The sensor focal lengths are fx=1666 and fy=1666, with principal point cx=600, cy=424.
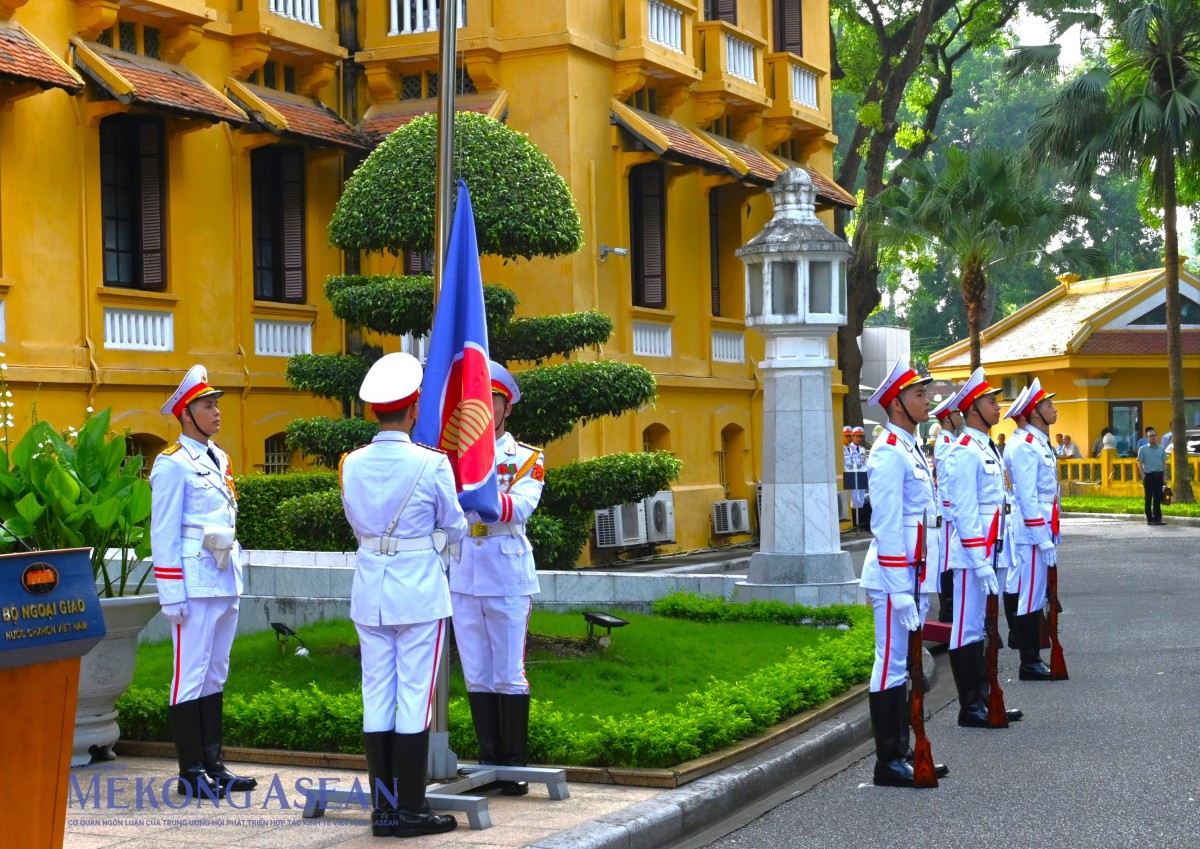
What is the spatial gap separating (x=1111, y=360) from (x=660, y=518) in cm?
2422

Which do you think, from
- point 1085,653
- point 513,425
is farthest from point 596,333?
point 1085,653

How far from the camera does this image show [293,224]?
20703 millimetres

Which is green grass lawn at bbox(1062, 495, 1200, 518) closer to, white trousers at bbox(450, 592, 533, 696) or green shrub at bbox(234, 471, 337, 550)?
green shrub at bbox(234, 471, 337, 550)

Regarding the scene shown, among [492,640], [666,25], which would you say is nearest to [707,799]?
[492,640]

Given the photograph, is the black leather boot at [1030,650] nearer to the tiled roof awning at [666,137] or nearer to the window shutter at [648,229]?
the tiled roof awning at [666,137]

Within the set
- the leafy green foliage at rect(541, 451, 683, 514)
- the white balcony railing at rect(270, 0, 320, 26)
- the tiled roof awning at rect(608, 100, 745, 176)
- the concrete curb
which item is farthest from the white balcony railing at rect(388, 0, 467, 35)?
the concrete curb

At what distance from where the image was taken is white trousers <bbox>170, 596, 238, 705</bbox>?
27.1 feet

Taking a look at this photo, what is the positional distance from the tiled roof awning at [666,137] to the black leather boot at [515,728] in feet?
47.4

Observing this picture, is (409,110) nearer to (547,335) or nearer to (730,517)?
(547,335)

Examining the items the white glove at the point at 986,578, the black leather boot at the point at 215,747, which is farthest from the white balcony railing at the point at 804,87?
the black leather boot at the point at 215,747

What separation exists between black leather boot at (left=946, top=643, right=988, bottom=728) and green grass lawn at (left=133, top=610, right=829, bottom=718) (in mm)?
1520

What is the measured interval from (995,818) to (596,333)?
829 cm

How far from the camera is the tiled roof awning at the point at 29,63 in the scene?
15586 mm

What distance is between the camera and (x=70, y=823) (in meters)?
7.38
